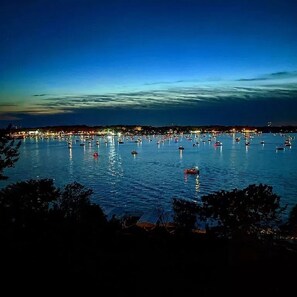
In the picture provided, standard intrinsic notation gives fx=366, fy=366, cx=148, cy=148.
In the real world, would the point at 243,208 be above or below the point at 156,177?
above

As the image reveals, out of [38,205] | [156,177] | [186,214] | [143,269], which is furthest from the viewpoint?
[156,177]

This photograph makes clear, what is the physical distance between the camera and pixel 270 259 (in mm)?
10367

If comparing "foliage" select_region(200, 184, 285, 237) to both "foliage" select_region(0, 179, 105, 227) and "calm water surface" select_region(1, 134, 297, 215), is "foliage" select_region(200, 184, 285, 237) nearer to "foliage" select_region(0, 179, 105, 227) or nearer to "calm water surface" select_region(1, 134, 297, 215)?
"foliage" select_region(0, 179, 105, 227)

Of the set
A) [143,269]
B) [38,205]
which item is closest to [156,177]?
[38,205]

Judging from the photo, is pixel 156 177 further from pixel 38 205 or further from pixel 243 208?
pixel 38 205

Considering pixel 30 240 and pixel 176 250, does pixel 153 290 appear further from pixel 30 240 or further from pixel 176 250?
pixel 176 250

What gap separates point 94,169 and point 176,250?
212 ft

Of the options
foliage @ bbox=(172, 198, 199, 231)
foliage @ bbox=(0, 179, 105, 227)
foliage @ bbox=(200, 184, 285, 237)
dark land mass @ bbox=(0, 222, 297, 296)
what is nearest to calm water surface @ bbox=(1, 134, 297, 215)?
foliage @ bbox=(172, 198, 199, 231)

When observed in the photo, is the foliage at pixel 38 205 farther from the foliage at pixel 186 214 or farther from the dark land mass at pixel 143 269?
the foliage at pixel 186 214

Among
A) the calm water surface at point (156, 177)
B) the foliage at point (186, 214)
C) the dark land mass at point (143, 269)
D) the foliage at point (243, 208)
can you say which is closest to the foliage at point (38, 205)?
the dark land mass at point (143, 269)

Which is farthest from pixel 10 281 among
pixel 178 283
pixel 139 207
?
pixel 139 207

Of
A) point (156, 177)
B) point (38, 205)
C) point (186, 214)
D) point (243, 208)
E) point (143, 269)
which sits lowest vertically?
point (156, 177)

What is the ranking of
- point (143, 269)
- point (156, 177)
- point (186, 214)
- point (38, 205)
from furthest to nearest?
point (156, 177)
point (186, 214)
point (38, 205)
point (143, 269)

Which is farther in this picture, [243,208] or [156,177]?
[156,177]
